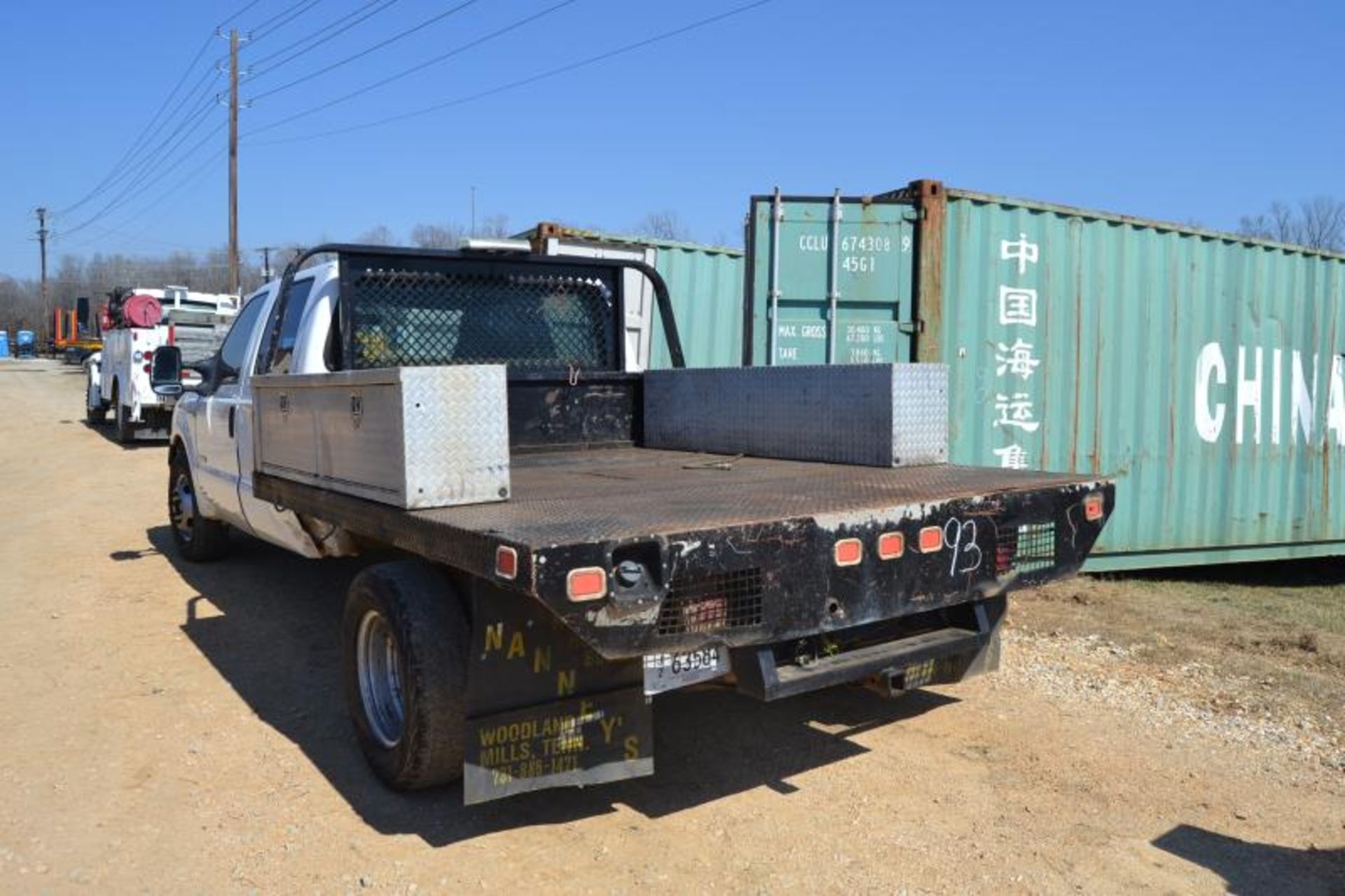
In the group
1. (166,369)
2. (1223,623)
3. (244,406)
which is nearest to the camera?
(244,406)

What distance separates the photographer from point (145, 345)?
15602mm

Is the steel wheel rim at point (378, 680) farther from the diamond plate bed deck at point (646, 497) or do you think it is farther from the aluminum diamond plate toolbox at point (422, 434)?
the aluminum diamond plate toolbox at point (422, 434)

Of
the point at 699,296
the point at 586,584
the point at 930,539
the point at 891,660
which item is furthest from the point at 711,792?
the point at 699,296

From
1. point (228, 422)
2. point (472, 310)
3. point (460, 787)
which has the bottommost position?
point (460, 787)

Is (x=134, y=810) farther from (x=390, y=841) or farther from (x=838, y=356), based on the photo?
(x=838, y=356)

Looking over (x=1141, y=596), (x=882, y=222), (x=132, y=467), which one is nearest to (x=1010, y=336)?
(x=882, y=222)

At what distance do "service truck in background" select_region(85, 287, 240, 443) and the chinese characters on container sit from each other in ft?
33.8

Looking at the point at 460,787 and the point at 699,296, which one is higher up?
the point at 699,296

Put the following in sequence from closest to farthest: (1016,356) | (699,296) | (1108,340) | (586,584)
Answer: (586,584) → (1016,356) → (1108,340) → (699,296)

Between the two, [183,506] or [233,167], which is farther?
[233,167]

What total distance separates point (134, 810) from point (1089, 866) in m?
3.16

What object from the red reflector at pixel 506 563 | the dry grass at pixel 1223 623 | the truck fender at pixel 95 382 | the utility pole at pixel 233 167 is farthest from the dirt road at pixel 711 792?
the utility pole at pixel 233 167

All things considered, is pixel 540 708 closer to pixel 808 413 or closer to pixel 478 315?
pixel 808 413

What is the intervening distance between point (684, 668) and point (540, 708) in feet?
1.58
